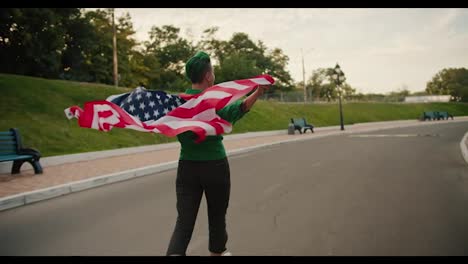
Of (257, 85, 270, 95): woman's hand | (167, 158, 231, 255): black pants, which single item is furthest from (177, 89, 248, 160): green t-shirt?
(257, 85, 270, 95): woman's hand

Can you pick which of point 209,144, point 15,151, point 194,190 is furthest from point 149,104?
point 15,151

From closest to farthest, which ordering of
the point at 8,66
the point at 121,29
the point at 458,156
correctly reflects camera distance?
the point at 458,156
the point at 8,66
the point at 121,29

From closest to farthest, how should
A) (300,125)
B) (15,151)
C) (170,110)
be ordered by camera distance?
(170,110), (15,151), (300,125)

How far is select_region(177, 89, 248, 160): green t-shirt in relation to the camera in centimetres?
308

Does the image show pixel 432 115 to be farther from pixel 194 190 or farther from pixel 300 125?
pixel 194 190

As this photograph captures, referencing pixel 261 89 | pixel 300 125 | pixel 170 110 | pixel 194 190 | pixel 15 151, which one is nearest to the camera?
pixel 261 89

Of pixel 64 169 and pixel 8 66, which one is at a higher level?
pixel 8 66

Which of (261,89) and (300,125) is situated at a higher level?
(261,89)

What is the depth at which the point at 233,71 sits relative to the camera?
7019 centimetres

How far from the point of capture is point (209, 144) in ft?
10.2

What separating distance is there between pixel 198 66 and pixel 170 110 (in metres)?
0.58
